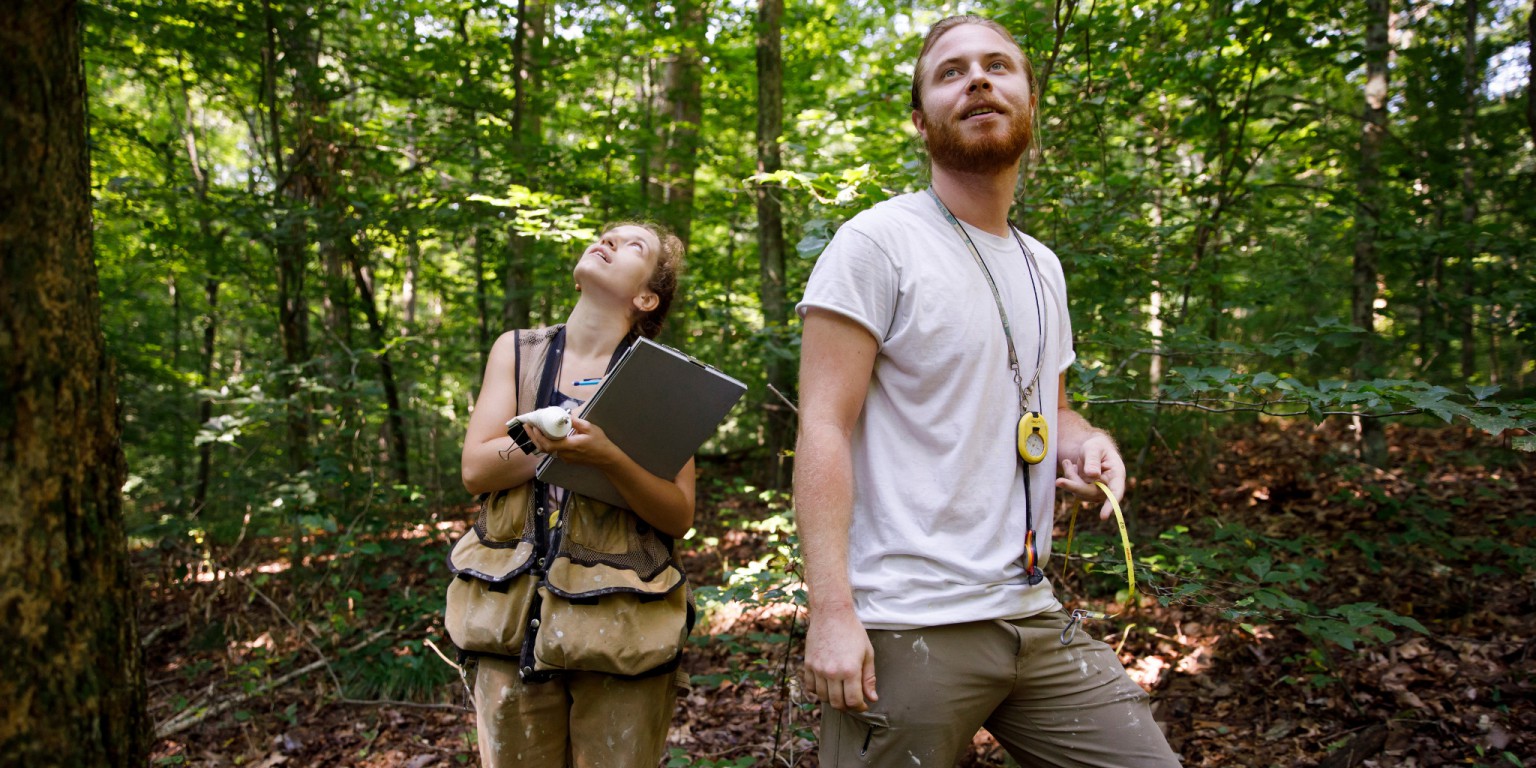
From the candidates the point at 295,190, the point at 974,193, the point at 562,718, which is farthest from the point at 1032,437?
the point at 295,190

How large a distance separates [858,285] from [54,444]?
4.34 feet

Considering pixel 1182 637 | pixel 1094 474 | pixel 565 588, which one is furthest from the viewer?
pixel 1182 637

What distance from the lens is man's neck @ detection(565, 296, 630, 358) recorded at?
241 centimetres

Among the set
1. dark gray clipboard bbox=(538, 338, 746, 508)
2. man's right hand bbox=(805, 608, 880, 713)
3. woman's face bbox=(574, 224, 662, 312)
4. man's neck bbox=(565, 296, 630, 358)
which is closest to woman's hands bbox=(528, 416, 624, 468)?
dark gray clipboard bbox=(538, 338, 746, 508)

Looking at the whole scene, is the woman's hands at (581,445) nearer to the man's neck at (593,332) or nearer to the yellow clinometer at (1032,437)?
the man's neck at (593,332)

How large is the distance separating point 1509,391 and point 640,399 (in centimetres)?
579

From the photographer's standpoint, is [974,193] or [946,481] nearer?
[946,481]

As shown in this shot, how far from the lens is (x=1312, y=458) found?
278 inches

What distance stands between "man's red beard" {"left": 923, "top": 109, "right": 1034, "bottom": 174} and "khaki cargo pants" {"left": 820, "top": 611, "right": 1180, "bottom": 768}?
957 mm

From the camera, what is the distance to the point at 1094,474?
182 cm

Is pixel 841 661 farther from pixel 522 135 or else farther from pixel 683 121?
pixel 683 121

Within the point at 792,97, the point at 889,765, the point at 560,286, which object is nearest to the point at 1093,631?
the point at 889,765

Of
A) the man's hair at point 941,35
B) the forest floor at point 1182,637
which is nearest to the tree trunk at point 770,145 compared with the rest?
the forest floor at point 1182,637

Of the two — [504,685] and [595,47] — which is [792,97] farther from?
[504,685]
